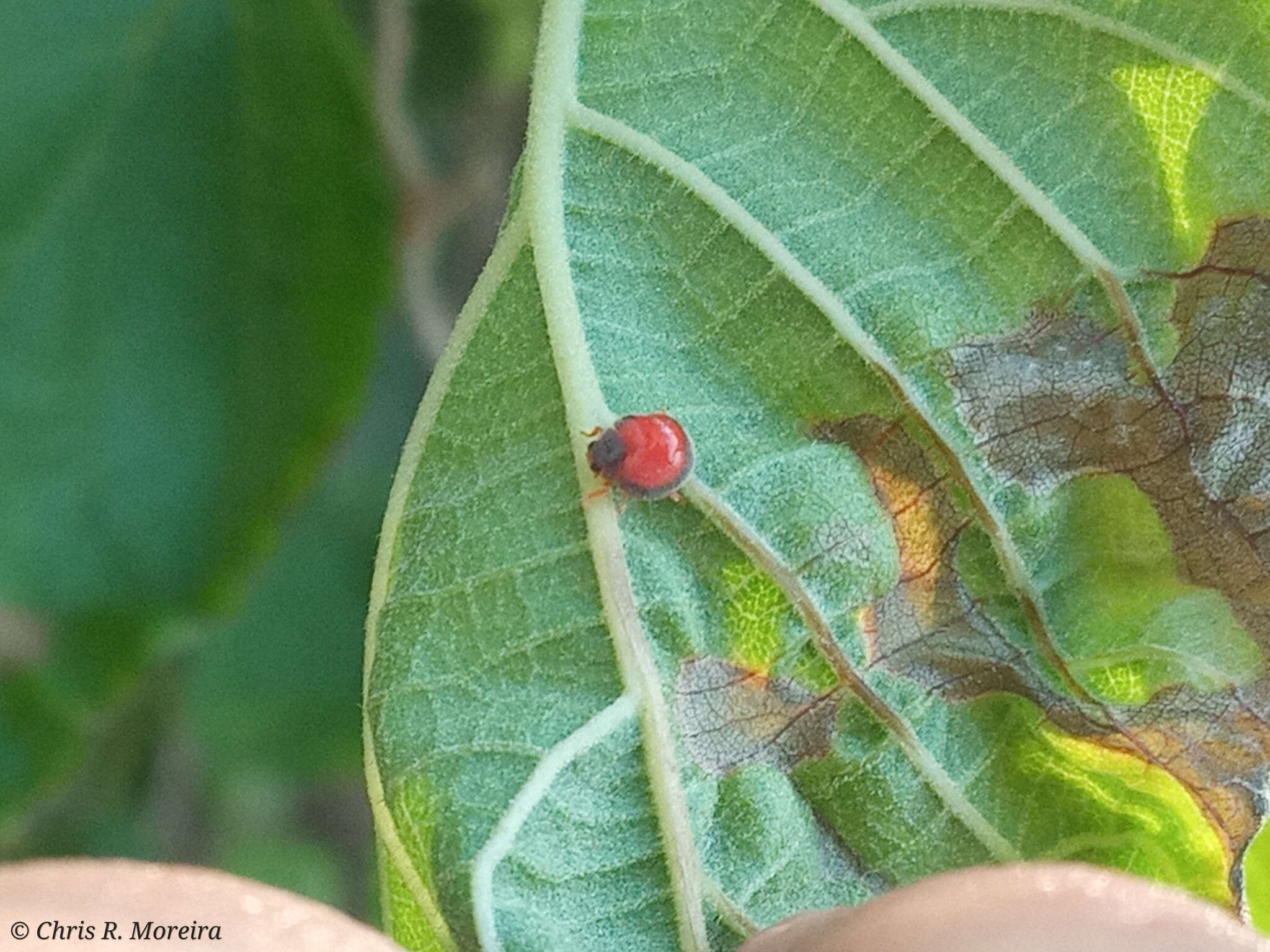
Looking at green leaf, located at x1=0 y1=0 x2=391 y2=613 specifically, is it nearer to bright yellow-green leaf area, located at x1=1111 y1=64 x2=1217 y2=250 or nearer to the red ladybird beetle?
the red ladybird beetle

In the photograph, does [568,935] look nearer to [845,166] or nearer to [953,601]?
[953,601]

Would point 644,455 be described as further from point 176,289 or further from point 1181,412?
point 176,289

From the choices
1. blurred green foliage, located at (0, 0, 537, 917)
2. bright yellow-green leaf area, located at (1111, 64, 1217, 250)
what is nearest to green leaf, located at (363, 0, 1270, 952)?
bright yellow-green leaf area, located at (1111, 64, 1217, 250)

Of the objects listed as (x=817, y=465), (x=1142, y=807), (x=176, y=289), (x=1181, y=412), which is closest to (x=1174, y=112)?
(x=1181, y=412)

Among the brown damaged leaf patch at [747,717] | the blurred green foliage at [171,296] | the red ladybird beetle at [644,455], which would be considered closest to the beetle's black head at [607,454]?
the red ladybird beetle at [644,455]

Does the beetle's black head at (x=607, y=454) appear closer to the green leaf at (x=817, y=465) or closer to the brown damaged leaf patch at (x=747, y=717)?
the green leaf at (x=817, y=465)
